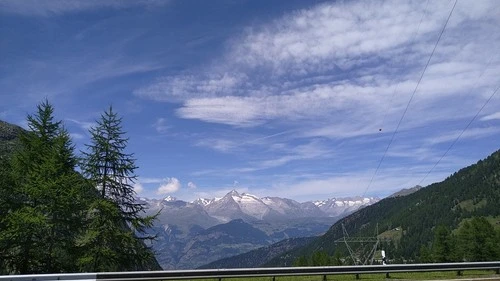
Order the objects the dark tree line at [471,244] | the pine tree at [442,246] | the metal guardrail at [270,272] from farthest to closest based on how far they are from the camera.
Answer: the pine tree at [442,246]
the dark tree line at [471,244]
the metal guardrail at [270,272]

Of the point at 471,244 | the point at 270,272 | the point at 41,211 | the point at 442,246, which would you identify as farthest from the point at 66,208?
the point at 442,246

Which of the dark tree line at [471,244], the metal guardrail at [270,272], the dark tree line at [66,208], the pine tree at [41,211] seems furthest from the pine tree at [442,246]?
the pine tree at [41,211]

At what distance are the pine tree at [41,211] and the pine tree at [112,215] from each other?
4.07 feet

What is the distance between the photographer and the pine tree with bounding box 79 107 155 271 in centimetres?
2467

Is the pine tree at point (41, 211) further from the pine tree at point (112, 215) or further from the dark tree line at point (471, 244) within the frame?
the dark tree line at point (471, 244)

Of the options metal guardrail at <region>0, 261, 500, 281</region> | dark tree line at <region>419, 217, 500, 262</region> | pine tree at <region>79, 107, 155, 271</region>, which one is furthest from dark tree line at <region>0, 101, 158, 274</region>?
dark tree line at <region>419, 217, 500, 262</region>

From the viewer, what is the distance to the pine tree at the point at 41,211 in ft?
78.0

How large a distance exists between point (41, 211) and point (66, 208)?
141 cm

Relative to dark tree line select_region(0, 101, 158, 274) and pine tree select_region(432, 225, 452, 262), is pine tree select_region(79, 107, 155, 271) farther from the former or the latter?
pine tree select_region(432, 225, 452, 262)

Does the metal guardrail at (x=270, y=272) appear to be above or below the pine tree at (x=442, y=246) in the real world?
above

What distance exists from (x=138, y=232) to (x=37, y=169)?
7604 millimetres

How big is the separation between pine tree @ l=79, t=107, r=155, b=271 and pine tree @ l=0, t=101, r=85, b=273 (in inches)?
48.8

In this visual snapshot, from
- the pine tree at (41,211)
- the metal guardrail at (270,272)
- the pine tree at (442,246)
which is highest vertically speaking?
the pine tree at (41,211)

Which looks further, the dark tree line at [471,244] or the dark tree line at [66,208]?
the dark tree line at [471,244]
